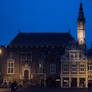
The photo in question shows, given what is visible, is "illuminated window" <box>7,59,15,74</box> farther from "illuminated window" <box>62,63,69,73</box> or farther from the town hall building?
"illuminated window" <box>62,63,69,73</box>

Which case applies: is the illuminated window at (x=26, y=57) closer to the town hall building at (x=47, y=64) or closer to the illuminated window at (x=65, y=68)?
the town hall building at (x=47, y=64)

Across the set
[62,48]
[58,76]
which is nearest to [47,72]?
[58,76]

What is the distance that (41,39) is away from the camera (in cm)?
6031

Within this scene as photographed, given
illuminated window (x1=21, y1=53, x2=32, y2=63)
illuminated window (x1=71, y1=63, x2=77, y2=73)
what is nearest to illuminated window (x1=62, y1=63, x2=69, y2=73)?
illuminated window (x1=71, y1=63, x2=77, y2=73)

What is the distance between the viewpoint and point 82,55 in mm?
55625

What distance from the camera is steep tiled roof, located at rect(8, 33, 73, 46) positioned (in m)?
59.5

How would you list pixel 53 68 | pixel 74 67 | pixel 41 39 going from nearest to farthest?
1. pixel 74 67
2. pixel 53 68
3. pixel 41 39

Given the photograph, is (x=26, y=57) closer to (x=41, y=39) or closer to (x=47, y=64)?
(x=47, y=64)

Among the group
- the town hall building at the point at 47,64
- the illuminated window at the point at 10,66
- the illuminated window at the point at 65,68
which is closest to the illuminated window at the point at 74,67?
the town hall building at the point at 47,64

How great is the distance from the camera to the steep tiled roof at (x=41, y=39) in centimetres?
5947

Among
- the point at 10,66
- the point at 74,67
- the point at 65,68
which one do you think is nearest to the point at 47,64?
the point at 65,68

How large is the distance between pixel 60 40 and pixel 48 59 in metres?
6.19

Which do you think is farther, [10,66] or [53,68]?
[10,66]

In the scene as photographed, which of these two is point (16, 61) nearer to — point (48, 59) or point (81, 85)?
point (48, 59)
